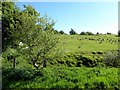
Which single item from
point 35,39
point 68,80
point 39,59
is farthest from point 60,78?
point 35,39

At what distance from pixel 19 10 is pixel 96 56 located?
111 ft

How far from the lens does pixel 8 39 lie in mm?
33781

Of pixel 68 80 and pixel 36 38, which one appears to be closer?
pixel 68 80

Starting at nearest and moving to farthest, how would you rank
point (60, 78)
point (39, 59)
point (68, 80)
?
point (68, 80), point (60, 78), point (39, 59)

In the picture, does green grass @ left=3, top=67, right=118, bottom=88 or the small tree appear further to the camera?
the small tree

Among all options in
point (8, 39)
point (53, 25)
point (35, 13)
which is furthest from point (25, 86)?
point (35, 13)

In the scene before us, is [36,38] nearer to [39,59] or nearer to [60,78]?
[39,59]

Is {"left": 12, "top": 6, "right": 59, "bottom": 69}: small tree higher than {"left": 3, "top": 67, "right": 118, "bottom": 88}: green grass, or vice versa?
{"left": 12, "top": 6, "right": 59, "bottom": 69}: small tree

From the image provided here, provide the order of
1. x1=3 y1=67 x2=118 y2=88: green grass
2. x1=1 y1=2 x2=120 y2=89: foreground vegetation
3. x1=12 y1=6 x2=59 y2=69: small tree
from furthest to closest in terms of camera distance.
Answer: x1=12 y1=6 x2=59 y2=69: small tree → x1=1 y1=2 x2=120 y2=89: foreground vegetation → x1=3 y1=67 x2=118 y2=88: green grass

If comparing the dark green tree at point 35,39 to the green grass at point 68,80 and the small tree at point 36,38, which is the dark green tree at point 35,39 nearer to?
the small tree at point 36,38

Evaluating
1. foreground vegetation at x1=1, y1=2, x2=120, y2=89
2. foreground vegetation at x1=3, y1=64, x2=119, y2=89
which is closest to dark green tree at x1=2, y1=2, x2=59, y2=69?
foreground vegetation at x1=1, y1=2, x2=120, y2=89

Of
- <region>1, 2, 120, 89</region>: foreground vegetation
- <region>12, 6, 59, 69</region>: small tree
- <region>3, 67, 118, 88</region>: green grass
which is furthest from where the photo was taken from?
<region>12, 6, 59, 69</region>: small tree

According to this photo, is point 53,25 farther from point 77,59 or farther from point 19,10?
point 77,59

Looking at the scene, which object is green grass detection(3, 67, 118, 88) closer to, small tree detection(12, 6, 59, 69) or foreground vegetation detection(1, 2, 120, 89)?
foreground vegetation detection(1, 2, 120, 89)
